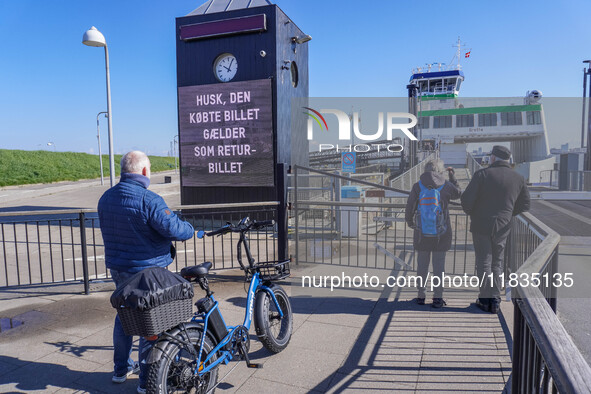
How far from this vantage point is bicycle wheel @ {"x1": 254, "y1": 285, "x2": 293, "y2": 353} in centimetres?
361

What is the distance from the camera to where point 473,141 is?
604cm

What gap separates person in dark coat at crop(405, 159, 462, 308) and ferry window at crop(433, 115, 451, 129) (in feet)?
4.60

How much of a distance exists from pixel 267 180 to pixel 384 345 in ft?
25.9

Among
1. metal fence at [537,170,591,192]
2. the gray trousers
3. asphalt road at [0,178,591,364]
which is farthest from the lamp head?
metal fence at [537,170,591,192]

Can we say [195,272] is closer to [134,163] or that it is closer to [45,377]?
[134,163]

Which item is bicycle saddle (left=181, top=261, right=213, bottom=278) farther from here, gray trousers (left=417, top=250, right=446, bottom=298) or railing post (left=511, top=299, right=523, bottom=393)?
gray trousers (left=417, top=250, right=446, bottom=298)

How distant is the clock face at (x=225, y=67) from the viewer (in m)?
11.9

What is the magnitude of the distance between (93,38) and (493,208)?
11.0m

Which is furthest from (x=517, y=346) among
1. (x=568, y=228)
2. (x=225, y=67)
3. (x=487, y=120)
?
(x=225, y=67)

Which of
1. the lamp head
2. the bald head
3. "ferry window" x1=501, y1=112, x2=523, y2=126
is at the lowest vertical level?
the bald head

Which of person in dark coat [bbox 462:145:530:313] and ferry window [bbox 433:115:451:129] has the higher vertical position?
ferry window [bbox 433:115:451:129]

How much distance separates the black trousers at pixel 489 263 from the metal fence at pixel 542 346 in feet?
4.27

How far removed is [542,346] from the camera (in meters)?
1.66

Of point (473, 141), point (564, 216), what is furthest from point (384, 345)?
point (564, 216)
